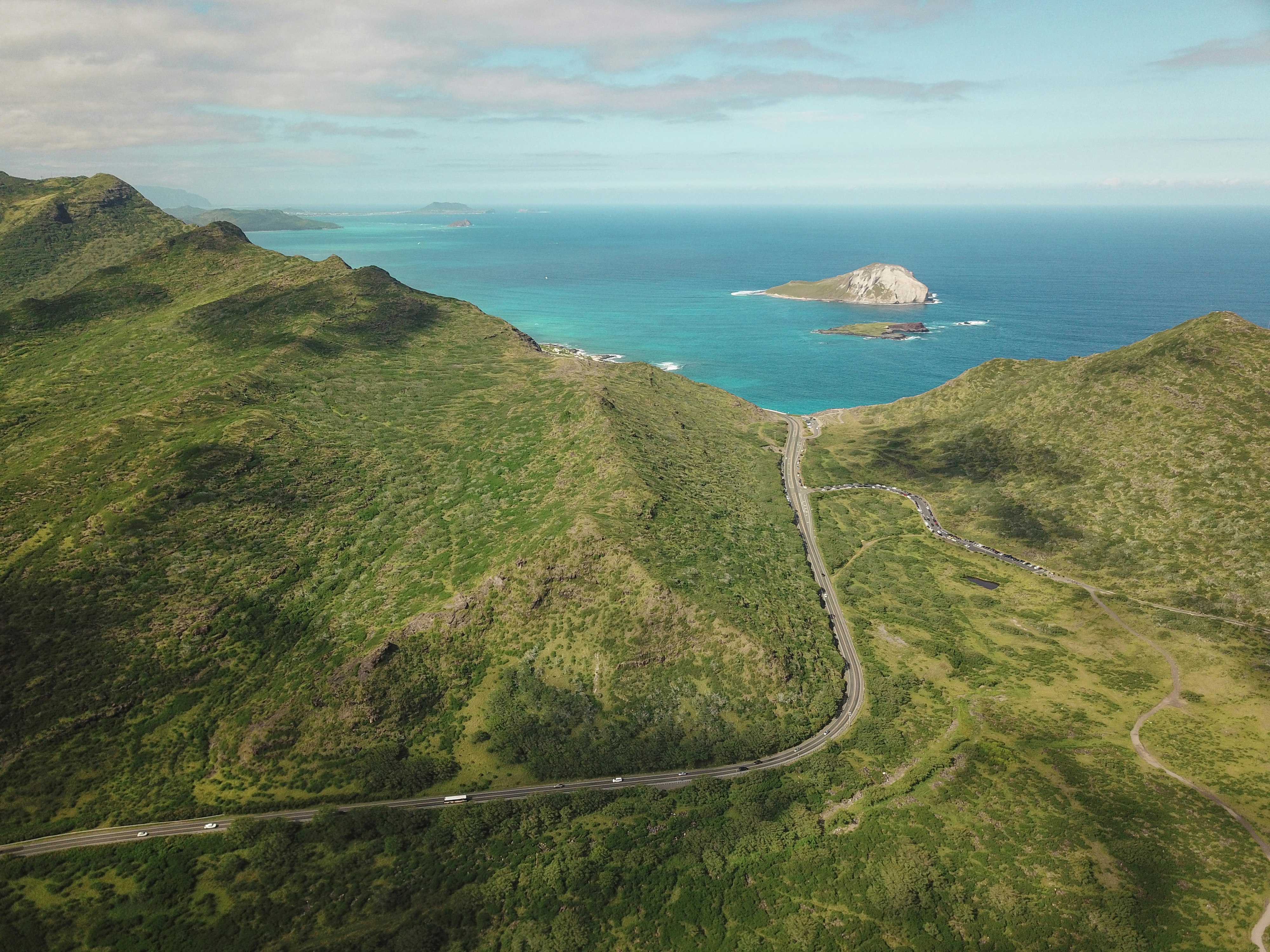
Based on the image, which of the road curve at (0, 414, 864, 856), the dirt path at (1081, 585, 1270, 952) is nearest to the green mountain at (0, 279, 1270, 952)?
the dirt path at (1081, 585, 1270, 952)

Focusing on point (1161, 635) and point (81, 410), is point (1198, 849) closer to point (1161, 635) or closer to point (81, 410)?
point (1161, 635)

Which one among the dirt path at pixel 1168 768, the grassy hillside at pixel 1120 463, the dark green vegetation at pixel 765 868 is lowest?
the dark green vegetation at pixel 765 868

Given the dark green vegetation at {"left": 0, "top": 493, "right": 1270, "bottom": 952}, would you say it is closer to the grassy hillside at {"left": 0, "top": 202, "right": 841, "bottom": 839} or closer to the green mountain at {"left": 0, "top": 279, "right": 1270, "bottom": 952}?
the green mountain at {"left": 0, "top": 279, "right": 1270, "bottom": 952}

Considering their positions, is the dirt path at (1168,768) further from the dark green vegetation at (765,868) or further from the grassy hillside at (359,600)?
the grassy hillside at (359,600)

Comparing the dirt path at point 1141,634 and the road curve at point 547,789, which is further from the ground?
the dirt path at point 1141,634

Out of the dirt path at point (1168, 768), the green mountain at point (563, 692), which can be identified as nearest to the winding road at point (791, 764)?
the dirt path at point (1168, 768)

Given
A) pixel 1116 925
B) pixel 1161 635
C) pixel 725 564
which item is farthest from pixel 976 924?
pixel 1161 635

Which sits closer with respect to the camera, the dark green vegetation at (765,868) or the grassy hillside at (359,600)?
the dark green vegetation at (765,868)

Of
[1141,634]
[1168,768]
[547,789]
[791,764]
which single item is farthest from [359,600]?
[1141,634]
